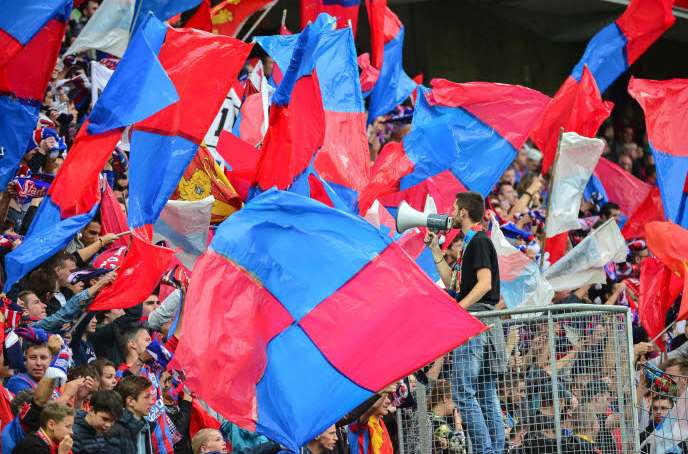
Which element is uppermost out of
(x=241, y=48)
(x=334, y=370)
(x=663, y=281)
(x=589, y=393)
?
(x=241, y=48)

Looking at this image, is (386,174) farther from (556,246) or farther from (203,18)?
(203,18)

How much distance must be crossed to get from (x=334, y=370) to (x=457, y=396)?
46.0 inches

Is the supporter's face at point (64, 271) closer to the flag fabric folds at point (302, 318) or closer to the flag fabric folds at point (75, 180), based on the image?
the flag fabric folds at point (75, 180)

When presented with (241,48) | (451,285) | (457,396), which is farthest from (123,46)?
(457,396)

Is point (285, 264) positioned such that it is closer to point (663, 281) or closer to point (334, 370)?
point (334, 370)

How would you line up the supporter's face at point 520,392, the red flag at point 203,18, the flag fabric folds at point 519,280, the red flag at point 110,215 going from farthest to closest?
the red flag at point 203,18, the red flag at point 110,215, the flag fabric folds at point 519,280, the supporter's face at point 520,392

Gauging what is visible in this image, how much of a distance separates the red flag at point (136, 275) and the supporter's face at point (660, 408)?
358 centimetres

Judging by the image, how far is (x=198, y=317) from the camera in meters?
7.76

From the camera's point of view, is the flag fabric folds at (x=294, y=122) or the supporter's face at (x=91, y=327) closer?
the flag fabric folds at (x=294, y=122)

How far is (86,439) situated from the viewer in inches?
329

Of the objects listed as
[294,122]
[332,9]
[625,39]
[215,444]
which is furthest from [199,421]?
[625,39]

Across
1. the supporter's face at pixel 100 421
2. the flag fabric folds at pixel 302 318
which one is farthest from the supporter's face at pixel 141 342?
the flag fabric folds at pixel 302 318

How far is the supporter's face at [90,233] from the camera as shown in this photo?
10867mm

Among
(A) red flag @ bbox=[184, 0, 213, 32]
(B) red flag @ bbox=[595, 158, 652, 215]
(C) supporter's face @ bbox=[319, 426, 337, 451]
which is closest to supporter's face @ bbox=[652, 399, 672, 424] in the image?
(C) supporter's face @ bbox=[319, 426, 337, 451]
